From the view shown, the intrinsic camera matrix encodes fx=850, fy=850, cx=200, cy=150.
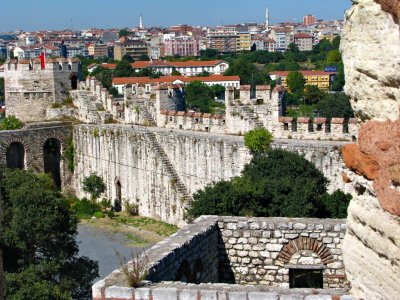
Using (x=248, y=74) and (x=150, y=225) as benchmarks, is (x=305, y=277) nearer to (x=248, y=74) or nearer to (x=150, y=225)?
A: (x=150, y=225)

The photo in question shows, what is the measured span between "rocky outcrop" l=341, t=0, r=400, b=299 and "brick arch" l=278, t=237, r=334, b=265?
3532 millimetres

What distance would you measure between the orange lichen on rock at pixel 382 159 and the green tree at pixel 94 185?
24.7 metres

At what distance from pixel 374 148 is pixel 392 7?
0.58 m

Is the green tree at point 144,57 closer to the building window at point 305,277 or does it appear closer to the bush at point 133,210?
the bush at point 133,210

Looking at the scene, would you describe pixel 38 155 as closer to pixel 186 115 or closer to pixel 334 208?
pixel 186 115

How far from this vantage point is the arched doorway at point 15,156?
29.6 meters

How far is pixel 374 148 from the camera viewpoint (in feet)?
11.2

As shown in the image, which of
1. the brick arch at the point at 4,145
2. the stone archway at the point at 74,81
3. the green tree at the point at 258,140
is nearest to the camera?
the green tree at the point at 258,140

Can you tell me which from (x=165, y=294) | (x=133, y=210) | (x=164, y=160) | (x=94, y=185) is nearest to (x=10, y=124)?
(x=94, y=185)

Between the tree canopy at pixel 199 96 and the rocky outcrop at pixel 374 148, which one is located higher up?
the tree canopy at pixel 199 96

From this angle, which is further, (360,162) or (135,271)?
(135,271)

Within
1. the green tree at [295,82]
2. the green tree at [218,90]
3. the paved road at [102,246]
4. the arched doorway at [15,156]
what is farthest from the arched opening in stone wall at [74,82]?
the green tree at [295,82]

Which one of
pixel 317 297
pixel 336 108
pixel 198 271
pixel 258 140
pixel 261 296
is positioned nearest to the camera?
pixel 317 297

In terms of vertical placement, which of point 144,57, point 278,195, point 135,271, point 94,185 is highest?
point 144,57
